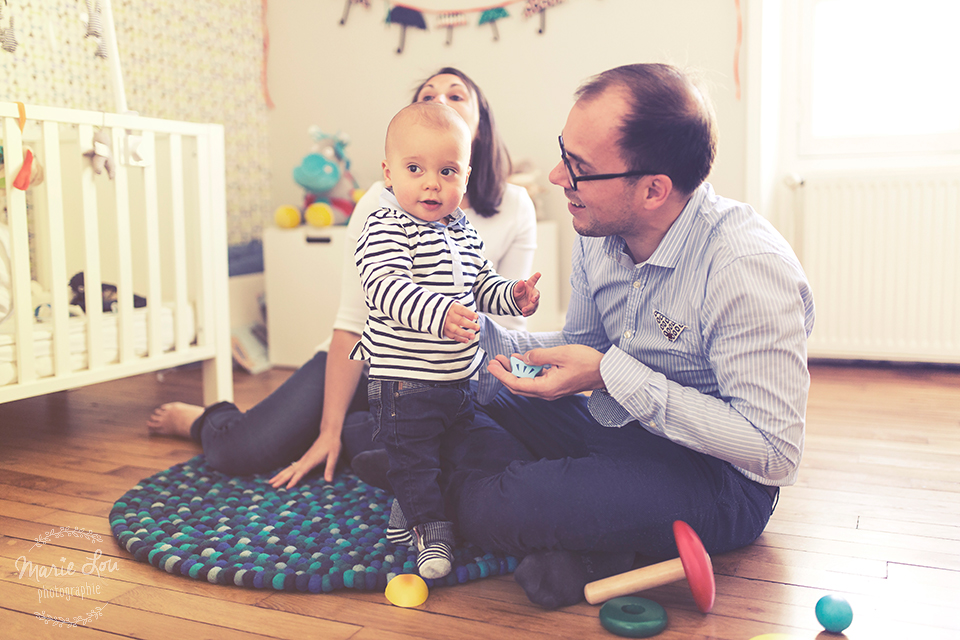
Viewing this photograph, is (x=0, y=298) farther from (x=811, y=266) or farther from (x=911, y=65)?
(x=911, y=65)

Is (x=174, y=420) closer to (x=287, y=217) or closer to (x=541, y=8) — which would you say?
(x=287, y=217)

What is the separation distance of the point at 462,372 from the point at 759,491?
48 cm

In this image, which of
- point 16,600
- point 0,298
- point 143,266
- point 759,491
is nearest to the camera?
point 16,600

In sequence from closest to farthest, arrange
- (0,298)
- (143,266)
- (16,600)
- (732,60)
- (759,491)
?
1. (16,600)
2. (759,491)
3. (0,298)
4. (143,266)
5. (732,60)

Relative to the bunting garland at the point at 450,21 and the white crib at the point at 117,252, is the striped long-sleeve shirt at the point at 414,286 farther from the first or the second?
the bunting garland at the point at 450,21

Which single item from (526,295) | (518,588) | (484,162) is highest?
(484,162)

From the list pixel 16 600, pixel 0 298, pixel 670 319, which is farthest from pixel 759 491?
pixel 0 298

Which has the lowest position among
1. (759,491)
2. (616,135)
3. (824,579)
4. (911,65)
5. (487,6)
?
A: (824,579)

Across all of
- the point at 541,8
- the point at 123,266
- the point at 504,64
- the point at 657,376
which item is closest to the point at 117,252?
the point at 123,266

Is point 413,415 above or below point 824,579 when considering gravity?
above

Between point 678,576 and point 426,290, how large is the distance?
1.63 feet

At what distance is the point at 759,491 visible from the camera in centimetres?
114

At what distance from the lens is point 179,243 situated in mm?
1923

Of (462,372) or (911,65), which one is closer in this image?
(462,372)
